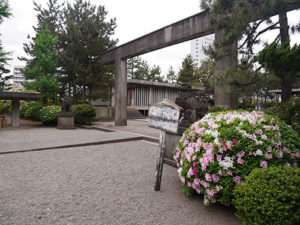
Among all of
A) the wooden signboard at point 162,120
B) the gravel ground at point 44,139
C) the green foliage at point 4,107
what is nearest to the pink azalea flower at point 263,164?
the wooden signboard at point 162,120

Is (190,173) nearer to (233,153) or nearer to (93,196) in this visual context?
(233,153)

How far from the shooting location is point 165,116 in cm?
339

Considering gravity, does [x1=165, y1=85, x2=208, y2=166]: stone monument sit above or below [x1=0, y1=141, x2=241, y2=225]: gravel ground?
above

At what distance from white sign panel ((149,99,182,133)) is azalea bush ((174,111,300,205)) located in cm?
47

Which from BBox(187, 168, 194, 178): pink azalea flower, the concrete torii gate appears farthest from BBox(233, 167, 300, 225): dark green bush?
the concrete torii gate

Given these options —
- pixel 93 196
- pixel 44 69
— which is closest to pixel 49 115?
pixel 44 69

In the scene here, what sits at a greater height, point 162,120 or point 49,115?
point 162,120

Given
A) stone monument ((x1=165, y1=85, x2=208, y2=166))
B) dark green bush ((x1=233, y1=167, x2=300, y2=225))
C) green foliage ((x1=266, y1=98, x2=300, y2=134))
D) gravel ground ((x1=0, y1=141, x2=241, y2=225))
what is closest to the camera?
dark green bush ((x1=233, y1=167, x2=300, y2=225))

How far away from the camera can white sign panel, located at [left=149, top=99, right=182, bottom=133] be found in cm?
322

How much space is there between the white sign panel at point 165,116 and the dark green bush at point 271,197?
1358 mm

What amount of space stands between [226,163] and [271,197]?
2.11ft

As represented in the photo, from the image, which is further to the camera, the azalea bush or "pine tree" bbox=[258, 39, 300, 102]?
"pine tree" bbox=[258, 39, 300, 102]

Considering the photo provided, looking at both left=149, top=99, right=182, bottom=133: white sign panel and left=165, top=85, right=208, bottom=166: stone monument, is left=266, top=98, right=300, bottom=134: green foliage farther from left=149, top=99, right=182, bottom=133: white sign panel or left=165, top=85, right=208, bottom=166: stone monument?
left=149, top=99, right=182, bottom=133: white sign panel

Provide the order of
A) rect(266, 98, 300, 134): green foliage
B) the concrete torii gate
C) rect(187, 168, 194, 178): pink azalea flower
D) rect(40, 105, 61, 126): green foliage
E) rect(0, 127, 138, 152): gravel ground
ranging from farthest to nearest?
rect(40, 105, 61, 126): green foliage, rect(0, 127, 138, 152): gravel ground, the concrete torii gate, rect(266, 98, 300, 134): green foliage, rect(187, 168, 194, 178): pink azalea flower
